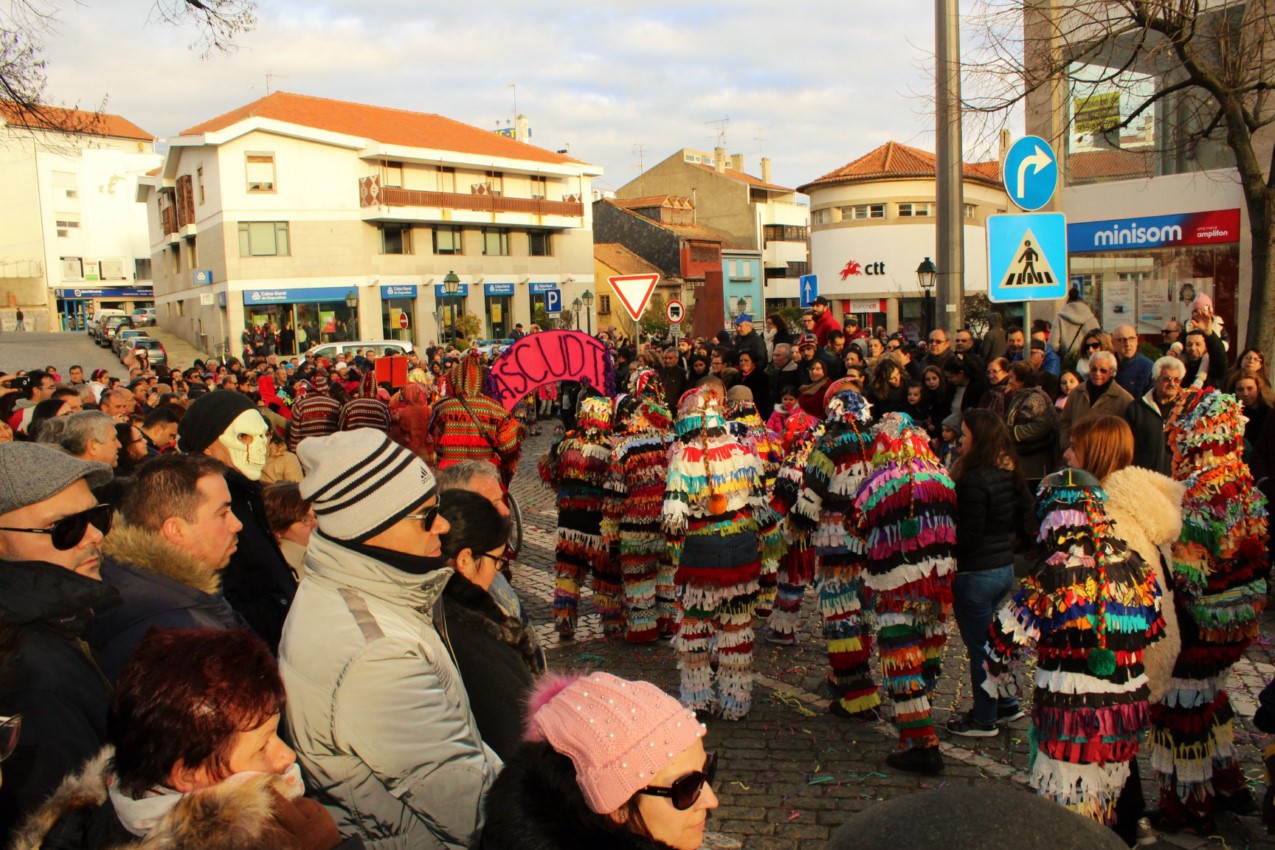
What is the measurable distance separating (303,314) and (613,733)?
44.5 meters

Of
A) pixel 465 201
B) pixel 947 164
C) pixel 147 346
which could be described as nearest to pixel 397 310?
pixel 465 201

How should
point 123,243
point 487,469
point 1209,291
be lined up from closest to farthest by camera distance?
point 487,469 → point 1209,291 → point 123,243

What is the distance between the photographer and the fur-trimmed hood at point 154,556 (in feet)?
10.6

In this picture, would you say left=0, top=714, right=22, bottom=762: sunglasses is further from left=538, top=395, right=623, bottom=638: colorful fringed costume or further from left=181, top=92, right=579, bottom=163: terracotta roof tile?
left=181, top=92, right=579, bottom=163: terracotta roof tile

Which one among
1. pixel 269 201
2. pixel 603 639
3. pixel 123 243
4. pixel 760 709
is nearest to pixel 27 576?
pixel 760 709

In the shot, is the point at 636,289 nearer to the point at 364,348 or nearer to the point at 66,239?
the point at 364,348

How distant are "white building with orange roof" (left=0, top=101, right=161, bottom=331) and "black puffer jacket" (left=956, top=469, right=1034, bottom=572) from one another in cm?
6565

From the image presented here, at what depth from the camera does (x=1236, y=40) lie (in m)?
11.3

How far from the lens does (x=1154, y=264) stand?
16.8m

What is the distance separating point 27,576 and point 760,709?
4.39 meters

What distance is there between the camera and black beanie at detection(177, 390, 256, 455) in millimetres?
4766

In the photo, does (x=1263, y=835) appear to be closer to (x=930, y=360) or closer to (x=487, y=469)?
(x=487, y=469)

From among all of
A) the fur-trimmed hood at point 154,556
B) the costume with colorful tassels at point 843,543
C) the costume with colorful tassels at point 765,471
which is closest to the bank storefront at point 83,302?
the costume with colorful tassels at point 765,471

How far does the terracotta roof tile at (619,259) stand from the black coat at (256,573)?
55.4 meters
